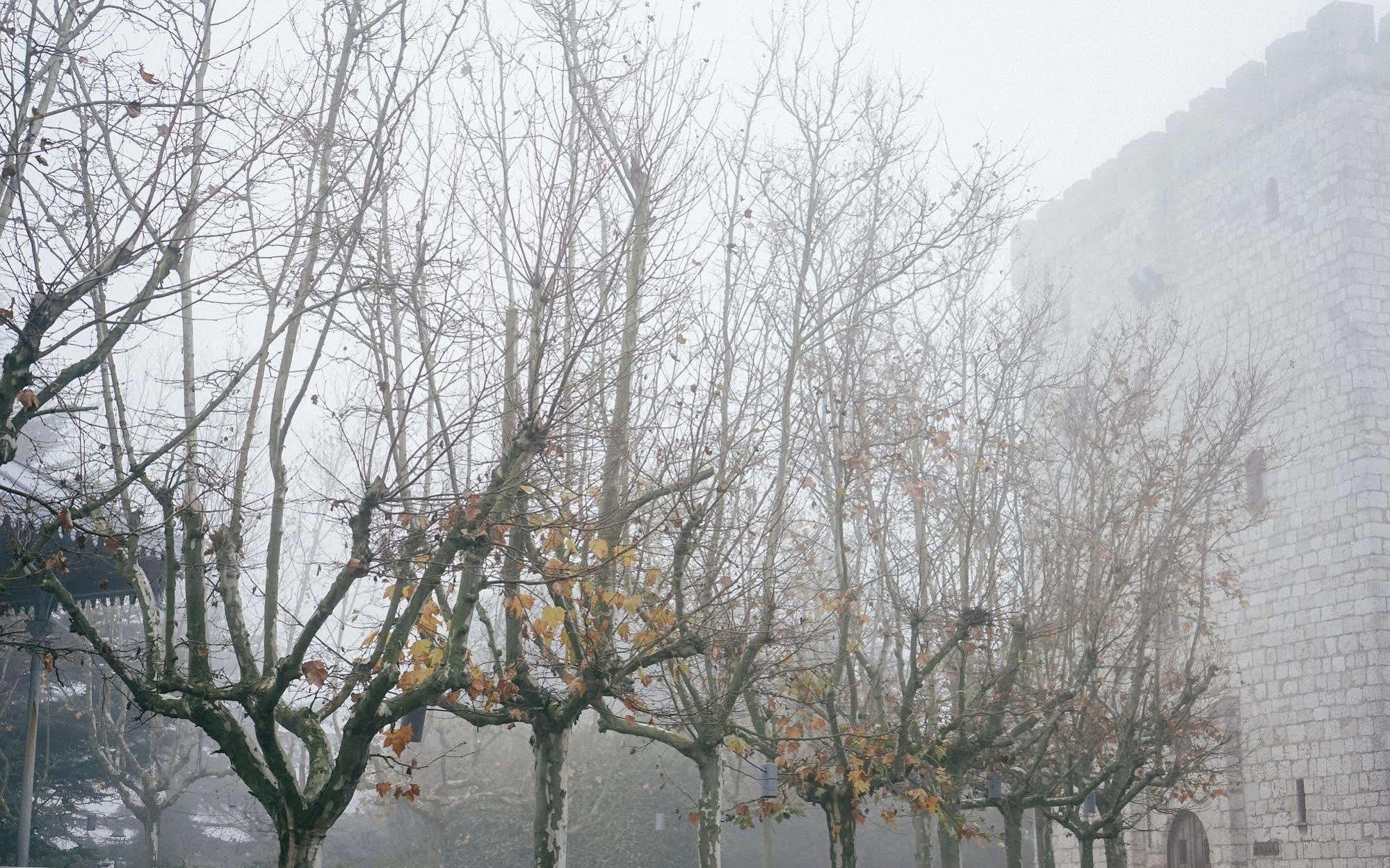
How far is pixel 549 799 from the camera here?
27.6ft

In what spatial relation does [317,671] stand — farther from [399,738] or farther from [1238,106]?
[1238,106]

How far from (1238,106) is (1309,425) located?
6449 mm

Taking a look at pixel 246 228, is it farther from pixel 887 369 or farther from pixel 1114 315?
pixel 1114 315

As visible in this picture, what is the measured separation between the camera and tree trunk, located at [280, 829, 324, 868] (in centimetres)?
646

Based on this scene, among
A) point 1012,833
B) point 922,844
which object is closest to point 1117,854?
point 922,844

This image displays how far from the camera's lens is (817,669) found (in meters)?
10.1

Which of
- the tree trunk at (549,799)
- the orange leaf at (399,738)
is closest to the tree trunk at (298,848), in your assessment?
the orange leaf at (399,738)

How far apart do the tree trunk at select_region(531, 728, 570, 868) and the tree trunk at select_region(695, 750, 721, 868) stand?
162 centimetres

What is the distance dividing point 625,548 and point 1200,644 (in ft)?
56.4

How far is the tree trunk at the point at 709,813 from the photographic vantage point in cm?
984

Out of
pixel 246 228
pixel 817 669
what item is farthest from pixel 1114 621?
pixel 246 228

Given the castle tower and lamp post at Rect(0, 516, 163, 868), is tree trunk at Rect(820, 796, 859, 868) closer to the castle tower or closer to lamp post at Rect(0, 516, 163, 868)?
lamp post at Rect(0, 516, 163, 868)

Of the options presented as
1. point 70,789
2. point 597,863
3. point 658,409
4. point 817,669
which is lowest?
point 597,863

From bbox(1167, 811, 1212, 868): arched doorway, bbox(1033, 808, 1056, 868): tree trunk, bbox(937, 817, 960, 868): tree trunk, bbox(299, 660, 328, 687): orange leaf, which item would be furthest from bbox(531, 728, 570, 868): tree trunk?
bbox(1167, 811, 1212, 868): arched doorway
